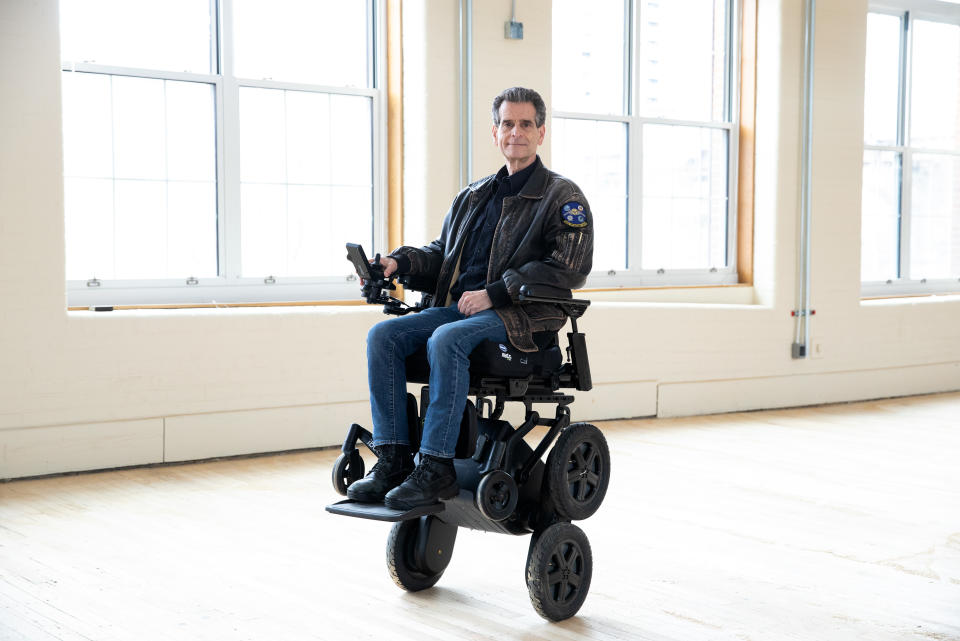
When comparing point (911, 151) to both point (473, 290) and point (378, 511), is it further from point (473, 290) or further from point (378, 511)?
point (378, 511)

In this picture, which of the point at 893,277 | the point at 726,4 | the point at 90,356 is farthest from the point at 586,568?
the point at 893,277

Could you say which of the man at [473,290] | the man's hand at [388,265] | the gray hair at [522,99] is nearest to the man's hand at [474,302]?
the man at [473,290]

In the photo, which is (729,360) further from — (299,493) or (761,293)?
(299,493)

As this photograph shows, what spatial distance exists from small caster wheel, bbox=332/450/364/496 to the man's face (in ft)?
3.10

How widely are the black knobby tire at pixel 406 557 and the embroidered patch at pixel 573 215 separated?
37.4 inches

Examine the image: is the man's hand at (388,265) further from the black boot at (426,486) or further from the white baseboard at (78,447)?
the white baseboard at (78,447)

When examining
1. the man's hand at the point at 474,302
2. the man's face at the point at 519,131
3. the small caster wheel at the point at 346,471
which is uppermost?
the man's face at the point at 519,131

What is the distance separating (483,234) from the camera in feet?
10.6

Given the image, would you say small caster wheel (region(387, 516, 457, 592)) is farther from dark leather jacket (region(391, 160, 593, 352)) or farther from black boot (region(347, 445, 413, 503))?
dark leather jacket (region(391, 160, 593, 352))

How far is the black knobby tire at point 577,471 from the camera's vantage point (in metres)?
→ 3.01

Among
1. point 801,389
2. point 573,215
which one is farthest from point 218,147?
point 801,389

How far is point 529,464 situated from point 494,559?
0.71 meters

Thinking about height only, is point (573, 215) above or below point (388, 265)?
above

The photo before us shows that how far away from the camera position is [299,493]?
4.64 meters
